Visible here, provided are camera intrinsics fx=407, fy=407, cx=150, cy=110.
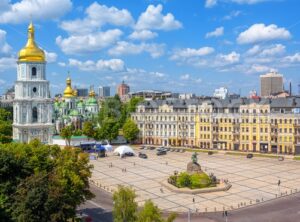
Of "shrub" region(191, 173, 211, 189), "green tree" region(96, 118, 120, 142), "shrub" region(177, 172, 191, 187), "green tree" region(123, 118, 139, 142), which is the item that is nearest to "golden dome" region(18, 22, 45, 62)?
"shrub" region(177, 172, 191, 187)

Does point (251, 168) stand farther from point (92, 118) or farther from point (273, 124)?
point (92, 118)

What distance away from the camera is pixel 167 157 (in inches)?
4112

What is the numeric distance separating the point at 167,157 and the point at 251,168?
24959 mm

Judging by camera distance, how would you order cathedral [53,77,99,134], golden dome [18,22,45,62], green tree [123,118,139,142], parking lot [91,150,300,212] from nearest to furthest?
1. parking lot [91,150,300,212]
2. golden dome [18,22,45,62]
3. green tree [123,118,139,142]
4. cathedral [53,77,99,134]

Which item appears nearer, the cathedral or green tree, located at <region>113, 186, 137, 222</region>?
green tree, located at <region>113, 186, 137, 222</region>

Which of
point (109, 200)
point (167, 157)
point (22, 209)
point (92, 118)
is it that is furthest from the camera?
point (92, 118)

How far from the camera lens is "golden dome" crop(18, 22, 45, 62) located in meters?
83.9

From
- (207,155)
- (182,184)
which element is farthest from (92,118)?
(182,184)

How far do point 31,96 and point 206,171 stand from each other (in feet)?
130

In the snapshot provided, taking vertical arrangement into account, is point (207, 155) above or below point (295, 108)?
A: below

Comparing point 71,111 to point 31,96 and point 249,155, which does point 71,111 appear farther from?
point 249,155

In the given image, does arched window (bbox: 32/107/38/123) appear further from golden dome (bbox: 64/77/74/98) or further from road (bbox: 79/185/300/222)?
golden dome (bbox: 64/77/74/98)

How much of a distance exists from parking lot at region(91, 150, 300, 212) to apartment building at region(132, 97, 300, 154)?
1138 centimetres

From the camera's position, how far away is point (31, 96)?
8506 centimetres
